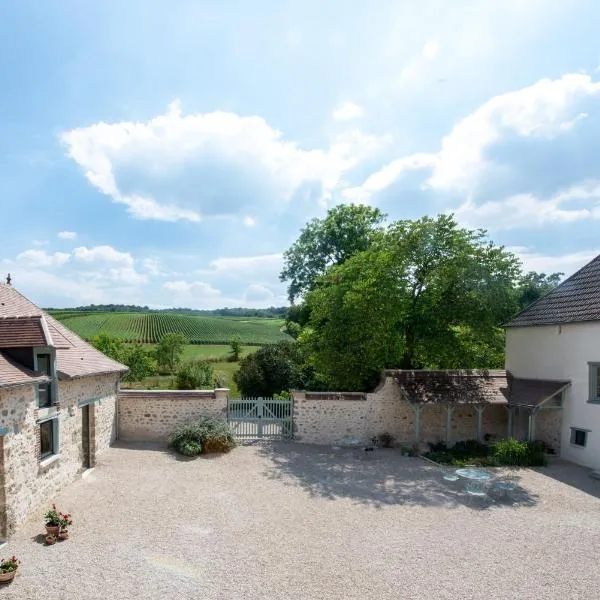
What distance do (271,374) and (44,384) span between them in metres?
15.6

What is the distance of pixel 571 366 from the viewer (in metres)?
15.0

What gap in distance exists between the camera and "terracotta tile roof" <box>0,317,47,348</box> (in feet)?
31.3

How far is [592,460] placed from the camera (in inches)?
552

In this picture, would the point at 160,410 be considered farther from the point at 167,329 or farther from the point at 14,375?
the point at 167,329

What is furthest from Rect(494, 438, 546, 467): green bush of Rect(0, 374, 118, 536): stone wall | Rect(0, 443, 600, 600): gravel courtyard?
Rect(0, 374, 118, 536): stone wall

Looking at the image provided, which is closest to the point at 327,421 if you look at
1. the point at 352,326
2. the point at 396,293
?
the point at 352,326

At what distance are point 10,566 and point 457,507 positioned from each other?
9.46 m

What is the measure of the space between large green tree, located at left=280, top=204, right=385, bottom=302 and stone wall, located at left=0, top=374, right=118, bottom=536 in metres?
19.9

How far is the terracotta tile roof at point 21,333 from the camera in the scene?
31.3 feet

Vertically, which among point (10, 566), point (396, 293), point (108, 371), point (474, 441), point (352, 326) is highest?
point (396, 293)

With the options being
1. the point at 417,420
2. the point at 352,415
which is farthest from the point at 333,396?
the point at 417,420

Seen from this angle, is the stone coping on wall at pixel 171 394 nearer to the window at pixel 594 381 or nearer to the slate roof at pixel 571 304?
the slate roof at pixel 571 304

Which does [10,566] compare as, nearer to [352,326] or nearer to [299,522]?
[299,522]

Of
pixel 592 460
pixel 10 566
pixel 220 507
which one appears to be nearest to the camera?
pixel 10 566
